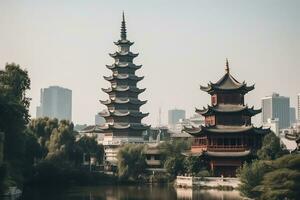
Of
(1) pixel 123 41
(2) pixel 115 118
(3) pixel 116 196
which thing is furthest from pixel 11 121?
(1) pixel 123 41

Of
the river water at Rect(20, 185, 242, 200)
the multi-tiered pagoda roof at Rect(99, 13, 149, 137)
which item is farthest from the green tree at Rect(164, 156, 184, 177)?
the multi-tiered pagoda roof at Rect(99, 13, 149, 137)

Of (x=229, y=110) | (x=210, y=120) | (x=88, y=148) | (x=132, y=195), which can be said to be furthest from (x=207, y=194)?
(x=88, y=148)

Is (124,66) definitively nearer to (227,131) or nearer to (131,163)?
(131,163)

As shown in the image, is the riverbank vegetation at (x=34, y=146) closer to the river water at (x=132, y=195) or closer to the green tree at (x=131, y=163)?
the green tree at (x=131, y=163)

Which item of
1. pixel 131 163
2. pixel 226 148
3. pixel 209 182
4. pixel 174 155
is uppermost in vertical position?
pixel 226 148

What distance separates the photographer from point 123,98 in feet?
273

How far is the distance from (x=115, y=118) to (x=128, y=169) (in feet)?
53.1

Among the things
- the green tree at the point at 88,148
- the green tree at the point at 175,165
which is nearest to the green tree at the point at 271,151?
the green tree at the point at 175,165

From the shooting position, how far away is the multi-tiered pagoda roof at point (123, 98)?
266 feet

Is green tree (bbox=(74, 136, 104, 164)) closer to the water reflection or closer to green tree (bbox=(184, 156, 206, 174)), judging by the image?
green tree (bbox=(184, 156, 206, 174))

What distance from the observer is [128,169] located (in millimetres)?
66688

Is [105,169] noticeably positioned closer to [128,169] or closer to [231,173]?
[128,169]

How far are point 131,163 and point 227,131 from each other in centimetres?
1322

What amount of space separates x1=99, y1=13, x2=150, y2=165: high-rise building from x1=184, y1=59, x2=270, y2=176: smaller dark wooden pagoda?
764 inches
